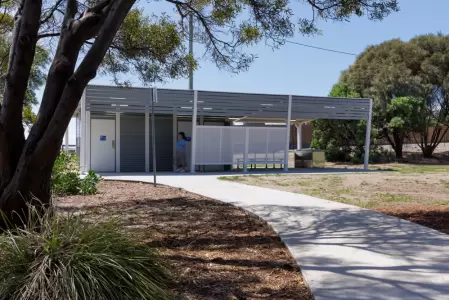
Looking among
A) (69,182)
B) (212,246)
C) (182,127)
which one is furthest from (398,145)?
(212,246)

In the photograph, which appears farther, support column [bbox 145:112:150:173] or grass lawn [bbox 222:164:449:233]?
support column [bbox 145:112:150:173]

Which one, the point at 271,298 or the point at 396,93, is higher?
the point at 396,93

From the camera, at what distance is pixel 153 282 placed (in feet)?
13.9

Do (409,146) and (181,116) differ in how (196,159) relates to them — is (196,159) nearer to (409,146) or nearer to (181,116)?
(181,116)

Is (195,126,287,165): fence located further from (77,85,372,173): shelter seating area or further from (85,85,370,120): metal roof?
(85,85,370,120): metal roof

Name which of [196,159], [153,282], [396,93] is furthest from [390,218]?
[396,93]

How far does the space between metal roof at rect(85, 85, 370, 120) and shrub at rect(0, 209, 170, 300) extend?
49.4 feet

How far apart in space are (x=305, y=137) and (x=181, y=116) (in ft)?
109

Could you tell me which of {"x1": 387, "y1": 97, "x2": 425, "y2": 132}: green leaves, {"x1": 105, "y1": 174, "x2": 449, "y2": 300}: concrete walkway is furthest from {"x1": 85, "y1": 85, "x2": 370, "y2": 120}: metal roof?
{"x1": 105, "y1": 174, "x2": 449, "y2": 300}: concrete walkway

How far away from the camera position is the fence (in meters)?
21.1

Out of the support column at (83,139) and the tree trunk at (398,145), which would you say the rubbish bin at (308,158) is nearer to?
the tree trunk at (398,145)

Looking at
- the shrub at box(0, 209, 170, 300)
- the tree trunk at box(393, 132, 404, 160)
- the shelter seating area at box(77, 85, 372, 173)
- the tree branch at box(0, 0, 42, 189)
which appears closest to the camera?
the shrub at box(0, 209, 170, 300)

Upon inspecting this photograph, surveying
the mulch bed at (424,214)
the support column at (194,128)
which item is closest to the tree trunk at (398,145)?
the support column at (194,128)

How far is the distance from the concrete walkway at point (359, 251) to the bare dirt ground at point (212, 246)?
251mm
